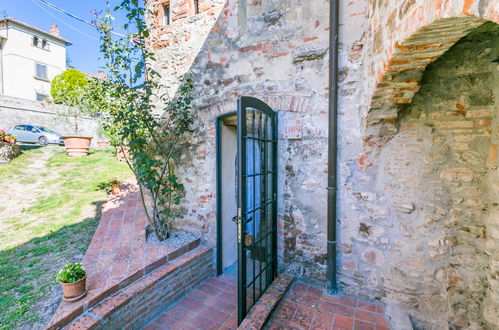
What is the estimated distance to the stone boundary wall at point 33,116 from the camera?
468 inches

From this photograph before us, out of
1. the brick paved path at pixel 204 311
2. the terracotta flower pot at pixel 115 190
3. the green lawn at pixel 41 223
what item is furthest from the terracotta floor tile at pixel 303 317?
the terracotta flower pot at pixel 115 190

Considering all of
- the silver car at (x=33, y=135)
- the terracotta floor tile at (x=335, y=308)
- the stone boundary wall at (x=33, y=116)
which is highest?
the stone boundary wall at (x=33, y=116)

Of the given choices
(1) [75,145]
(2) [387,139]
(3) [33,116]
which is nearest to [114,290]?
(2) [387,139]

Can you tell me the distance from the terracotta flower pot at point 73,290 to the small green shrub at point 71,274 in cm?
3

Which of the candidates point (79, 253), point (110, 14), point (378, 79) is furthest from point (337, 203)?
point (110, 14)

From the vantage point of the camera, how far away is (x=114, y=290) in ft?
7.61

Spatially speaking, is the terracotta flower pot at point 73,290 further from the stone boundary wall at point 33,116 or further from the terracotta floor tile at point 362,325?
the stone boundary wall at point 33,116

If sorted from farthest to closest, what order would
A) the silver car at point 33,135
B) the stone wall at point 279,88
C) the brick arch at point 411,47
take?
the silver car at point 33,135 < the stone wall at point 279,88 < the brick arch at point 411,47

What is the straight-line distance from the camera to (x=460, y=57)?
205cm

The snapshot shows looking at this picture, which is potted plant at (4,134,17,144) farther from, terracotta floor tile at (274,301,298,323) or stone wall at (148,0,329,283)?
terracotta floor tile at (274,301,298,323)

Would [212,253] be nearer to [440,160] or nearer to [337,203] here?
[337,203]

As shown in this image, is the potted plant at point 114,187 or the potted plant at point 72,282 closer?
the potted plant at point 72,282

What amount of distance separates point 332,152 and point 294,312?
67.2 inches

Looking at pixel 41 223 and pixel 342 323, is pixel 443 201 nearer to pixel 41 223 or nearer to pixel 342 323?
pixel 342 323
